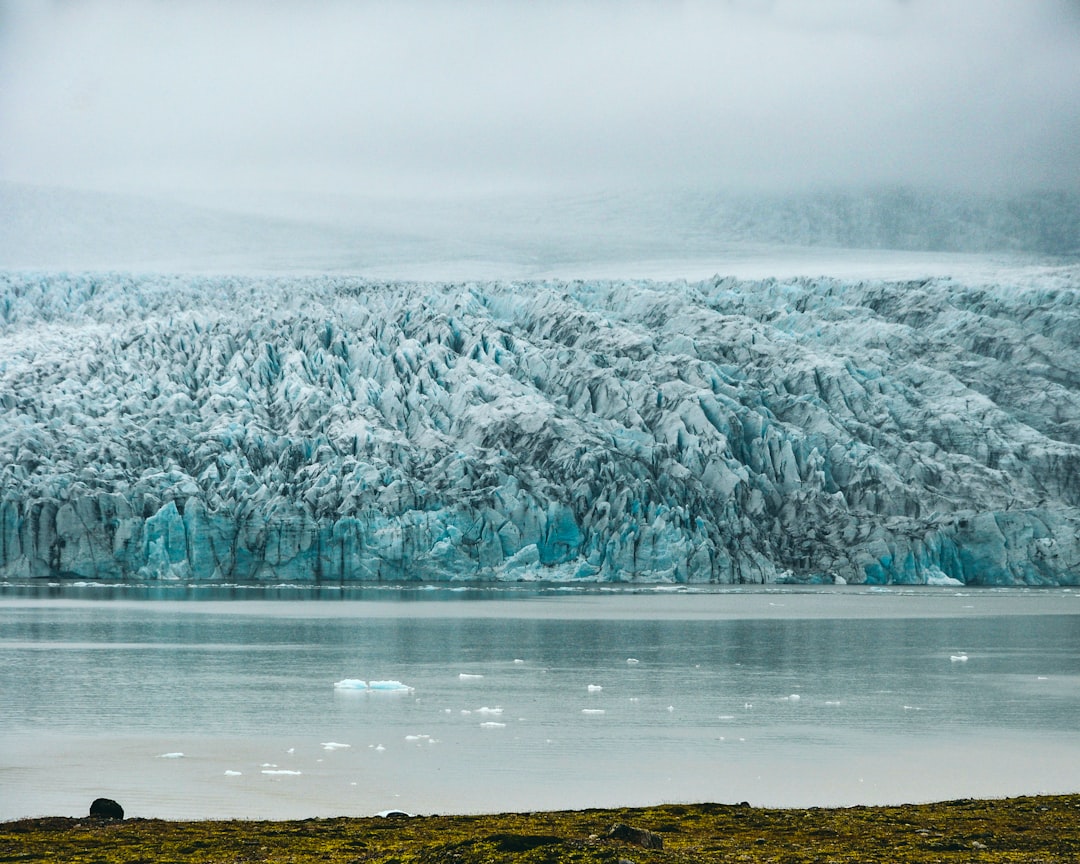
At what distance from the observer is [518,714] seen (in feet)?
59.1

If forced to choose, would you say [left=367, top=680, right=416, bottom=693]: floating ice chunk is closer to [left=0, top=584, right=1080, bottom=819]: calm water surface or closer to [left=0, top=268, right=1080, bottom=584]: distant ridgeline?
[left=0, top=584, right=1080, bottom=819]: calm water surface

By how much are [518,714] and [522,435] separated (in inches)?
1868

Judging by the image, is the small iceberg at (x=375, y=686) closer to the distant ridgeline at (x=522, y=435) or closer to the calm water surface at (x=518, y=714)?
the calm water surface at (x=518, y=714)

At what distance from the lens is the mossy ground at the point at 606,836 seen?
330 inches

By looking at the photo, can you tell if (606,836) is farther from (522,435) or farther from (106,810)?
(522,435)

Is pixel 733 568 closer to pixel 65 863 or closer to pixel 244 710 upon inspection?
pixel 244 710

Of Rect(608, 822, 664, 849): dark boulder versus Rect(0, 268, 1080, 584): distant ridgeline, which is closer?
Rect(608, 822, 664, 849): dark boulder

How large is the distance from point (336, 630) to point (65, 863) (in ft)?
88.2

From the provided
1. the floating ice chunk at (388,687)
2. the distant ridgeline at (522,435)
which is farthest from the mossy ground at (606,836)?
the distant ridgeline at (522,435)

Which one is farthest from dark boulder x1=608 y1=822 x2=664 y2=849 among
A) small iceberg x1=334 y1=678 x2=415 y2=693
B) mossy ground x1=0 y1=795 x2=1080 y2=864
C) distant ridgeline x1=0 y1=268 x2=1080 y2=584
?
distant ridgeline x1=0 y1=268 x2=1080 y2=584

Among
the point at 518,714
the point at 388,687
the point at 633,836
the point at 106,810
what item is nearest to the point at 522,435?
the point at 388,687

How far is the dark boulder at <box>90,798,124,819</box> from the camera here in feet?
34.9

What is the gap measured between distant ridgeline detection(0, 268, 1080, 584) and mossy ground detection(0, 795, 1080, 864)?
48499mm

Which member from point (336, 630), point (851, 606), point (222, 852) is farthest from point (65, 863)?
point (851, 606)
